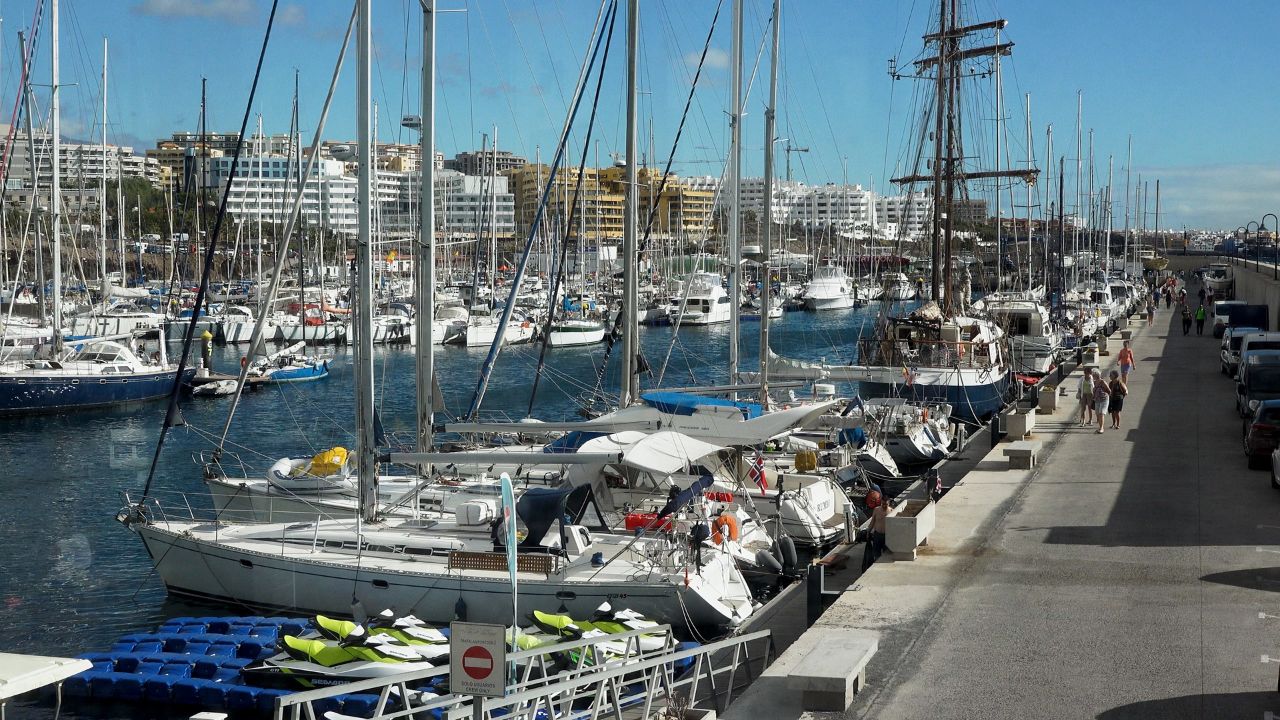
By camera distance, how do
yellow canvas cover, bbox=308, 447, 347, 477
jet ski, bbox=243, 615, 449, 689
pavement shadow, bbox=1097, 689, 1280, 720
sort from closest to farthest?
pavement shadow, bbox=1097, 689, 1280, 720 → jet ski, bbox=243, 615, 449, 689 → yellow canvas cover, bbox=308, 447, 347, 477

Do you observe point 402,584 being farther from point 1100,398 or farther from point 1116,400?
point 1116,400

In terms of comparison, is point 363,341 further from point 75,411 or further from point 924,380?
point 75,411

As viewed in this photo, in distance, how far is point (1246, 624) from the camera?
539 inches

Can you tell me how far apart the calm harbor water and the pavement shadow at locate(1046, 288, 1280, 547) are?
1394cm

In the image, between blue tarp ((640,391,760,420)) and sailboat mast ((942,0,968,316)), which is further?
sailboat mast ((942,0,968,316))

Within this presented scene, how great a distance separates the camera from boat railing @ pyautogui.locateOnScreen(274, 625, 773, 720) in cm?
1085

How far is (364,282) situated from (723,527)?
6.84m

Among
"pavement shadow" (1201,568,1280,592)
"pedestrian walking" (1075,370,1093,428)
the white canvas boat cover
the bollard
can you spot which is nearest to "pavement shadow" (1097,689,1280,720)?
"pavement shadow" (1201,568,1280,592)

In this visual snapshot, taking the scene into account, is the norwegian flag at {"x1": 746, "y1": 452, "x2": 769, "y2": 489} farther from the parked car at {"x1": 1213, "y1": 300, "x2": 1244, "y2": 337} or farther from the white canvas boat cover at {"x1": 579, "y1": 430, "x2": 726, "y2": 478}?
the parked car at {"x1": 1213, "y1": 300, "x2": 1244, "y2": 337}

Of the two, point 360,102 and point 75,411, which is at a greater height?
point 360,102

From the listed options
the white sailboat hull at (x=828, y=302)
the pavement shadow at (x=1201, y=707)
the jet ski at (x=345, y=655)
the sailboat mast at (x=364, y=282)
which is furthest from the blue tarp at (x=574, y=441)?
the white sailboat hull at (x=828, y=302)

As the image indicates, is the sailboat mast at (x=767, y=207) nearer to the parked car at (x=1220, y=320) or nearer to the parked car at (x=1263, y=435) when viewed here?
the parked car at (x=1263, y=435)

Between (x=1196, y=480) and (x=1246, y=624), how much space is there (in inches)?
369

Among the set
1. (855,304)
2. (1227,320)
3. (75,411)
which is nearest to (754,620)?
(75,411)
